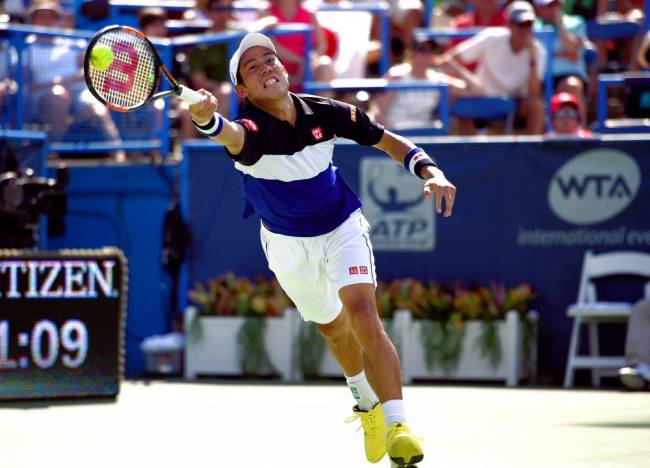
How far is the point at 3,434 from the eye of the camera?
8.01m

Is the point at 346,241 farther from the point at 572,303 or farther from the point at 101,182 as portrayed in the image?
the point at 101,182

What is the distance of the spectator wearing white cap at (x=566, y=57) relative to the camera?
12.4 metres

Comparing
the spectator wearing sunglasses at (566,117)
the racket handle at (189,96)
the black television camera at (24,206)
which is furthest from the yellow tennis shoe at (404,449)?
the spectator wearing sunglasses at (566,117)

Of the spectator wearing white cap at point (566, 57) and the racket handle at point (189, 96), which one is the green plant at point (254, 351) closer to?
the spectator wearing white cap at point (566, 57)

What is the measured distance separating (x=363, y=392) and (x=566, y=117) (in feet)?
17.5

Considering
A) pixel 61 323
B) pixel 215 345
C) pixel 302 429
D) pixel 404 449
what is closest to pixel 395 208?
pixel 215 345

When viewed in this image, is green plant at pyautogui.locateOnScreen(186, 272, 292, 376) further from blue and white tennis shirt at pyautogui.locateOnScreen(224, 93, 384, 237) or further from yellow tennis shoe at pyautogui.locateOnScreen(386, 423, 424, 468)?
yellow tennis shoe at pyautogui.locateOnScreen(386, 423, 424, 468)

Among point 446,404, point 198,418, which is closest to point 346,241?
point 198,418

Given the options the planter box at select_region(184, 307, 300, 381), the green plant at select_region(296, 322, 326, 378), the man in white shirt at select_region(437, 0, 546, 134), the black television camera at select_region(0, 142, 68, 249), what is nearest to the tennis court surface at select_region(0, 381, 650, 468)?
the green plant at select_region(296, 322, 326, 378)

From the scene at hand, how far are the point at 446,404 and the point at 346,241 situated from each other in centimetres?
330

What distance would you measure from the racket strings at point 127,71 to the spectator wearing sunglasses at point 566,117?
616cm

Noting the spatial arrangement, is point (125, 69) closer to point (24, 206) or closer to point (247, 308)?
point (24, 206)

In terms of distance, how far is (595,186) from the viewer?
1142 centimetres

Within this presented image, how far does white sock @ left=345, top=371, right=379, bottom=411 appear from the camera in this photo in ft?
22.7
